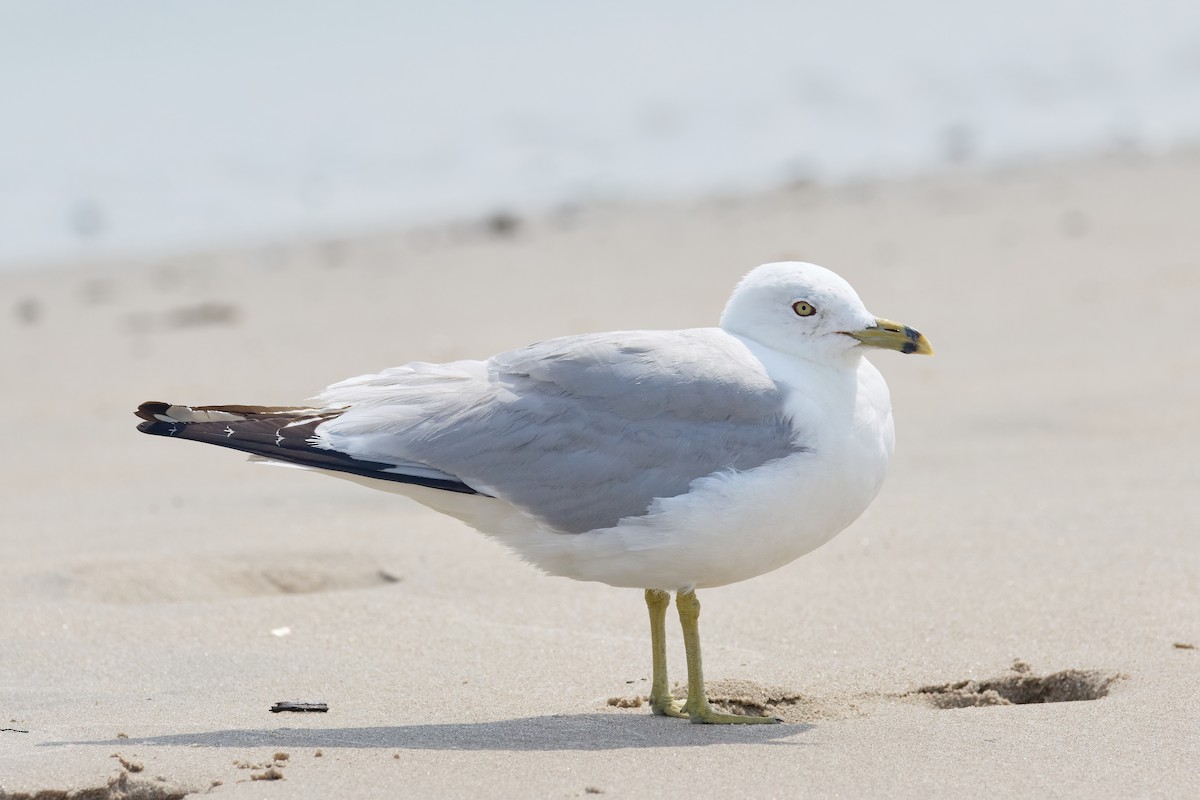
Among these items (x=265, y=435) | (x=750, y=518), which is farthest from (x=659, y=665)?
(x=265, y=435)

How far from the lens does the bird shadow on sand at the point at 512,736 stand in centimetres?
395

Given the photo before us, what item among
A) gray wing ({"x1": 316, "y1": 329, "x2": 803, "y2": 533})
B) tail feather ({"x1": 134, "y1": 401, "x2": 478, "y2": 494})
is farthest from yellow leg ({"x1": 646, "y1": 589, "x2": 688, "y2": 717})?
tail feather ({"x1": 134, "y1": 401, "x2": 478, "y2": 494})

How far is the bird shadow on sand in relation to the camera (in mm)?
3949

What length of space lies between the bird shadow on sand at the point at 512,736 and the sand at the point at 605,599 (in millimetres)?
13

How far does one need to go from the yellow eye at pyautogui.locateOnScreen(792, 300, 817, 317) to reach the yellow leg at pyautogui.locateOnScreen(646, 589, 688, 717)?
0.90m

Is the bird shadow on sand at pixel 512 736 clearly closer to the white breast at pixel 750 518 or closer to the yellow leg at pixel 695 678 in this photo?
the yellow leg at pixel 695 678

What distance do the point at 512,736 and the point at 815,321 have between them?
1.46 m

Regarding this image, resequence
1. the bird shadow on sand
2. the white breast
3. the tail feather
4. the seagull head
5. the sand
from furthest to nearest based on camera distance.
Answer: the seagull head < the tail feather < the white breast < the bird shadow on sand < the sand

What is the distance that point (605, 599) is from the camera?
5508mm

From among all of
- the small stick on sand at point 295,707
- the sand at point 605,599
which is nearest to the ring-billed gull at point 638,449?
the sand at point 605,599

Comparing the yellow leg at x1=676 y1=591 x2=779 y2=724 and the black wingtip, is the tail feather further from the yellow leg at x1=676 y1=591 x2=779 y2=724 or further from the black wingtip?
the yellow leg at x1=676 y1=591 x2=779 y2=724

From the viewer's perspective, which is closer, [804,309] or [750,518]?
[750,518]

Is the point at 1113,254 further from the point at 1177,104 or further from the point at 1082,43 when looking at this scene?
the point at 1082,43

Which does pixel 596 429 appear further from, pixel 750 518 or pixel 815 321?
pixel 815 321
